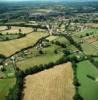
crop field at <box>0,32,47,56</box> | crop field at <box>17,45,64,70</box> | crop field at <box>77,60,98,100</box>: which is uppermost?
crop field at <box>77,60,98,100</box>

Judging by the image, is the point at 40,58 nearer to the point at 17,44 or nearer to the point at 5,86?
the point at 17,44

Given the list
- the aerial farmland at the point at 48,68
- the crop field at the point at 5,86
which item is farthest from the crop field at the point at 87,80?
the crop field at the point at 5,86

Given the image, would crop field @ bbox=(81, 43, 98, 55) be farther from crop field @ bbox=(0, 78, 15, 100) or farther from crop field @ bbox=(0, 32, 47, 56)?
crop field @ bbox=(0, 78, 15, 100)

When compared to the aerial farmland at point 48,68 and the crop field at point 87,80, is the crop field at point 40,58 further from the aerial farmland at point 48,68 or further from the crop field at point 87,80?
the crop field at point 87,80

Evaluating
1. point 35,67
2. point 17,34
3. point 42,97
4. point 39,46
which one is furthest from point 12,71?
point 17,34

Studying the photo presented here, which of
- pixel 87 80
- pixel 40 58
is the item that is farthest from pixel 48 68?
pixel 87 80

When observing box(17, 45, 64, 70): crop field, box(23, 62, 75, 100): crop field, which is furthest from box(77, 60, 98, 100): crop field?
box(17, 45, 64, 70): crop field

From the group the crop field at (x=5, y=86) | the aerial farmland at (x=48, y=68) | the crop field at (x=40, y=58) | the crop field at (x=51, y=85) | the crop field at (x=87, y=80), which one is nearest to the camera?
the crop field at (x=51, y=85)

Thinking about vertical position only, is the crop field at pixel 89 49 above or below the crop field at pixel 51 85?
below
